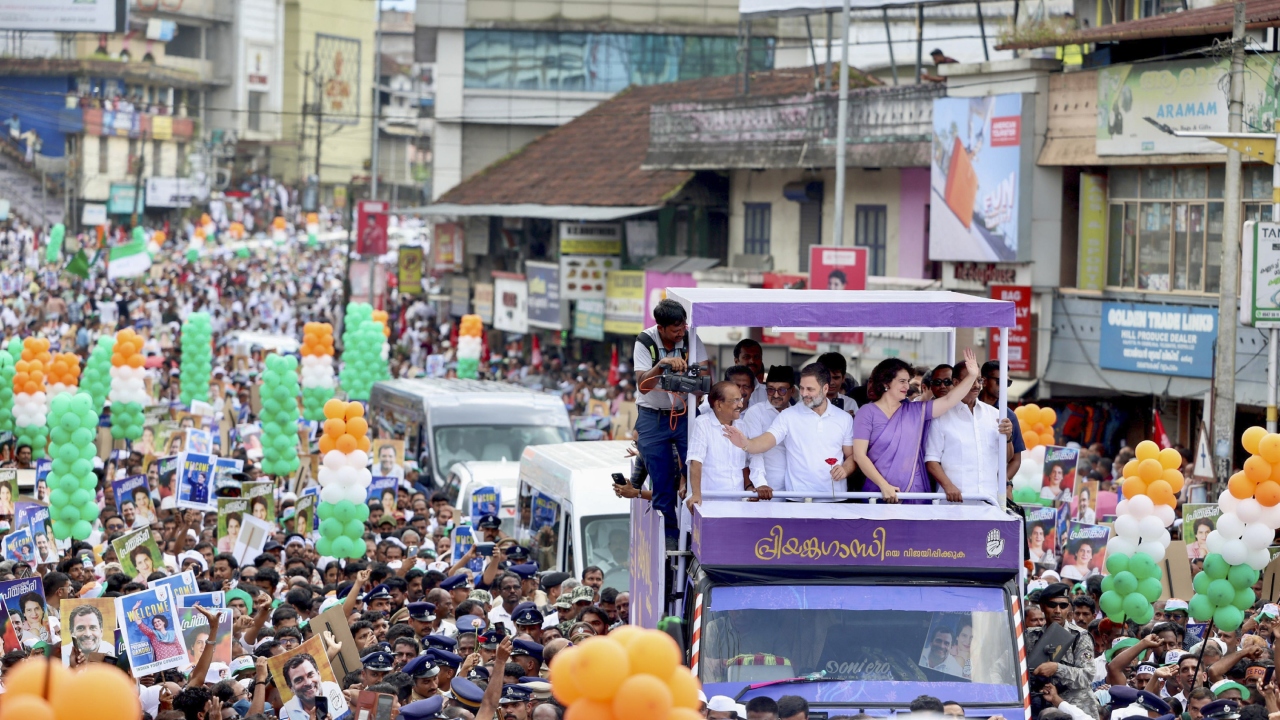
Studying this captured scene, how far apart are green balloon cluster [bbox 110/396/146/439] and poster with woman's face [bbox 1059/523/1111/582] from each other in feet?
44.5

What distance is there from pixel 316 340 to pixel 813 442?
18.3 m

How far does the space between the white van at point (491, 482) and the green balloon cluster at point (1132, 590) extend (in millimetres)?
6365

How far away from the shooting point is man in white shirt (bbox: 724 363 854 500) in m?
9.58

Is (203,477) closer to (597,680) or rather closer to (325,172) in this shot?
(597,680)

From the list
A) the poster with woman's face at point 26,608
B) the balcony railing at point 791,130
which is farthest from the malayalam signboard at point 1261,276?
the poster with woman's face at point 26,608

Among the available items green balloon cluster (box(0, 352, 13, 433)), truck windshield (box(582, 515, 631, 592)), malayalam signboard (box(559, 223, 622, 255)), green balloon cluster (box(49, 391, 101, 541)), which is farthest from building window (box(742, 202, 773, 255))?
truck windshield (box(582, 515, 631, 592))

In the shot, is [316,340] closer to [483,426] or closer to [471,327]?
[483,426]

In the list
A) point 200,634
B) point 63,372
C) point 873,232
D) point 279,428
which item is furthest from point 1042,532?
point 873,232

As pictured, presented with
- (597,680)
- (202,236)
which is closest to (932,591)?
(597,680)

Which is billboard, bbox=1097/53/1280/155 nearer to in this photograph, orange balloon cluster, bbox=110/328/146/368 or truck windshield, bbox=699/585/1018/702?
orange balloon cluster, bbox=110/328/146/368

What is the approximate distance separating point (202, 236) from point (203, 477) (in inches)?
1727

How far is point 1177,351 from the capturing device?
23359 mm

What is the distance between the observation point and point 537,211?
4006cm

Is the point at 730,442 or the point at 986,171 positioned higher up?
the point at 986,171
